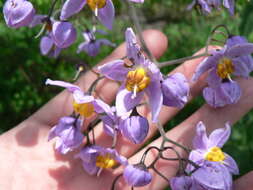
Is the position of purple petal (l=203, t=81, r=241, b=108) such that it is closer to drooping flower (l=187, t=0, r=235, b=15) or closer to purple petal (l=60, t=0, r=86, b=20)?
drooping flower (l=187, t=0, r=235, b=15)

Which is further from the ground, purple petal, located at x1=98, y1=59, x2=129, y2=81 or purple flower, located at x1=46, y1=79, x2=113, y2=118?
purple petal, located at x1=98, y1=59, x2=129, y2=81

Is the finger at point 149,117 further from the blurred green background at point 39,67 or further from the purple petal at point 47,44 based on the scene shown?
the purple petal at point 47,44

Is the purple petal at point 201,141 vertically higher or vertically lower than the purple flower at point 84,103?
lower

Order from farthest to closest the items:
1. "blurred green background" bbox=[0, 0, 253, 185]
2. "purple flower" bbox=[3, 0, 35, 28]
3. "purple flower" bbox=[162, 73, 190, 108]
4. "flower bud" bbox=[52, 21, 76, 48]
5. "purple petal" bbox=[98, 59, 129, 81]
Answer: "blurred green background" bbox=[0, 0, 253, 185] → "flower bud" bbox=[52, 21, 76, 48] → "purple flower" bbox=[3, 0, 35, 28] → "purple petal" bbox=[98, 59, 129, 81] → "purple flower" bbox=[162, 73, 190, 108]

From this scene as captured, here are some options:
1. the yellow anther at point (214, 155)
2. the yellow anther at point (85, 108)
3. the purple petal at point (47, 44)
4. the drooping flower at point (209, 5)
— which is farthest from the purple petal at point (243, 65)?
the purple petal at point (47, 44)

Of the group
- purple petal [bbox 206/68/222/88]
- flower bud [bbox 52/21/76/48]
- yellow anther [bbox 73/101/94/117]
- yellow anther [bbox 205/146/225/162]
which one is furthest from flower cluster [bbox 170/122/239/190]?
flower bud [bbox 52/21/76/48]

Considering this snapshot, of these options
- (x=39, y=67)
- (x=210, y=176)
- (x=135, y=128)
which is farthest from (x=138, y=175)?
(x=39, y=67)

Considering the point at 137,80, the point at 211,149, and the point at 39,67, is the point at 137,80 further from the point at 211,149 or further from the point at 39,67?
the point at 39,67
